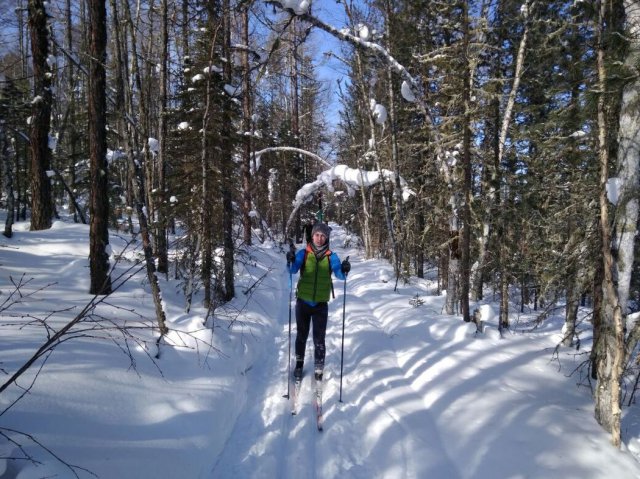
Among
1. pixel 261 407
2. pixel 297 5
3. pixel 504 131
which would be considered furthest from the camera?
pixel 504 131

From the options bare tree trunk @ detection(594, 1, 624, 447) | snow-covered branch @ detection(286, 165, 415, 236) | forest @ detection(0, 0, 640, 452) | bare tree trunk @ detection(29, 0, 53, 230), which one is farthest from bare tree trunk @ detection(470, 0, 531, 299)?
bare tree trunk @ detection(29, 0, 53, 230)

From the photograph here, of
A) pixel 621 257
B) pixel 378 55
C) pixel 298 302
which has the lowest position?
pixel 298 302

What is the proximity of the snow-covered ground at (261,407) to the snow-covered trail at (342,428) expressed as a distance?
0.06 ft

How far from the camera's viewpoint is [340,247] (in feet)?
91.7

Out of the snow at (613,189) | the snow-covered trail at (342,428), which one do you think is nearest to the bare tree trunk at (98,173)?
the snow-covered trail at (342,428)

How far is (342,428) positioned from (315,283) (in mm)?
1960

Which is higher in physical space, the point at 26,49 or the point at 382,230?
the point at 26,49

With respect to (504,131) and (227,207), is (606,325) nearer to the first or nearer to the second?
(504,131)

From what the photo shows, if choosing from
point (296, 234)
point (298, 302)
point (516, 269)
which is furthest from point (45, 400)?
point (296, 234)

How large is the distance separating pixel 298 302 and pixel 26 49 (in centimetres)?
2776

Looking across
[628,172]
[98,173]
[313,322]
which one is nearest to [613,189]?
[628,172]

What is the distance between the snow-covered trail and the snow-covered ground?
2cm

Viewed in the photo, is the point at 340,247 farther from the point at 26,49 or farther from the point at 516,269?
the point at 26,49

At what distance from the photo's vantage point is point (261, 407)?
4.80 m
